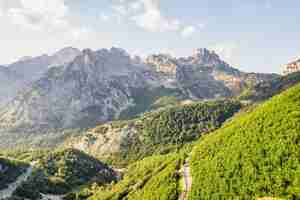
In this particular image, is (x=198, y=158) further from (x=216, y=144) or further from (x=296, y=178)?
(x=296, y=178)

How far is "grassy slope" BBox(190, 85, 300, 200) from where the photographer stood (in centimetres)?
8894

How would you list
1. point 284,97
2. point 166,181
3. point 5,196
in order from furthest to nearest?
point 5,196 < point 284,97 < point 166,181

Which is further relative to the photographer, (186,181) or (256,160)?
(186,181)

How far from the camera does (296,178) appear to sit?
86.1 metres

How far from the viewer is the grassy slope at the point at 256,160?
88.9 meters

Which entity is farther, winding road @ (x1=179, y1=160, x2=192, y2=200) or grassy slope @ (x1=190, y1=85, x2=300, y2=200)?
winding road @ (x1=179, y1=160, x2=192, y2=200)

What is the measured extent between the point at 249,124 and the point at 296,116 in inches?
650

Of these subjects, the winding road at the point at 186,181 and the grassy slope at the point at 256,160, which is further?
the winding road at the point at 186,181

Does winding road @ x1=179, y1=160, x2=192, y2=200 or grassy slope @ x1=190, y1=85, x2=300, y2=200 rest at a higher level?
grassy slope @ x1=190, y1=85, x2=300, y2=200

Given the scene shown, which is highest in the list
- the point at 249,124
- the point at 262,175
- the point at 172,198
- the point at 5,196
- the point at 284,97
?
the point at 284,97

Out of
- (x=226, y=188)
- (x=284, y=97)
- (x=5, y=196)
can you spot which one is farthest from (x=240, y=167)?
(x=5, y=196)

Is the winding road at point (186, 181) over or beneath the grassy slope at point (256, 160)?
beneath

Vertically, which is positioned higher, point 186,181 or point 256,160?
point 256,160

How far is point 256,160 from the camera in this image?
97.1 meters
